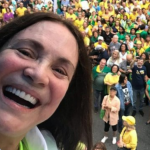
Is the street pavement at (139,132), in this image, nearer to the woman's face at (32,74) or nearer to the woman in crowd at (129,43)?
the woman in crowd at (129,43)

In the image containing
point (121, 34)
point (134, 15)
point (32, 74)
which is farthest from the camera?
point (134, 15)

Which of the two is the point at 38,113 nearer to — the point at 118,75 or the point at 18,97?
the point at 18,97

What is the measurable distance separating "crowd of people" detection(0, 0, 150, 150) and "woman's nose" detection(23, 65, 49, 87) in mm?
501

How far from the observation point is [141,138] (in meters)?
5.84

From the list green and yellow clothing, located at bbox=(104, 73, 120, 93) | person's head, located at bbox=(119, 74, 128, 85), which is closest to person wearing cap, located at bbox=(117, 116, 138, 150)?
person's head, located at bbox=(119, 74, 128, 85)

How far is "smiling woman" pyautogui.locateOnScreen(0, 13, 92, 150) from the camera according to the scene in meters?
1.08

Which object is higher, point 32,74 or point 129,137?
point 32,74

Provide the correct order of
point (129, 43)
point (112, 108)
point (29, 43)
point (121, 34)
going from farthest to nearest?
point (121, 34)
point (129, 43)
point (112, 108)
point (29, 43)

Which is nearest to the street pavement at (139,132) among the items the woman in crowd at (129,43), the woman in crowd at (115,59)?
the woman in crowd at (115,59)

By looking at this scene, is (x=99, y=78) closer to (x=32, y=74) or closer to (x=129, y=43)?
(x=129, y=43)

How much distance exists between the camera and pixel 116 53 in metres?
7.41

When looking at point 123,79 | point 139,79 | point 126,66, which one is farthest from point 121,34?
point 123,79

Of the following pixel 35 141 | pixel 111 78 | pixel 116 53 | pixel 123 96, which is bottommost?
pixel 123 96

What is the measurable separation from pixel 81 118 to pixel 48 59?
0.49 metres
